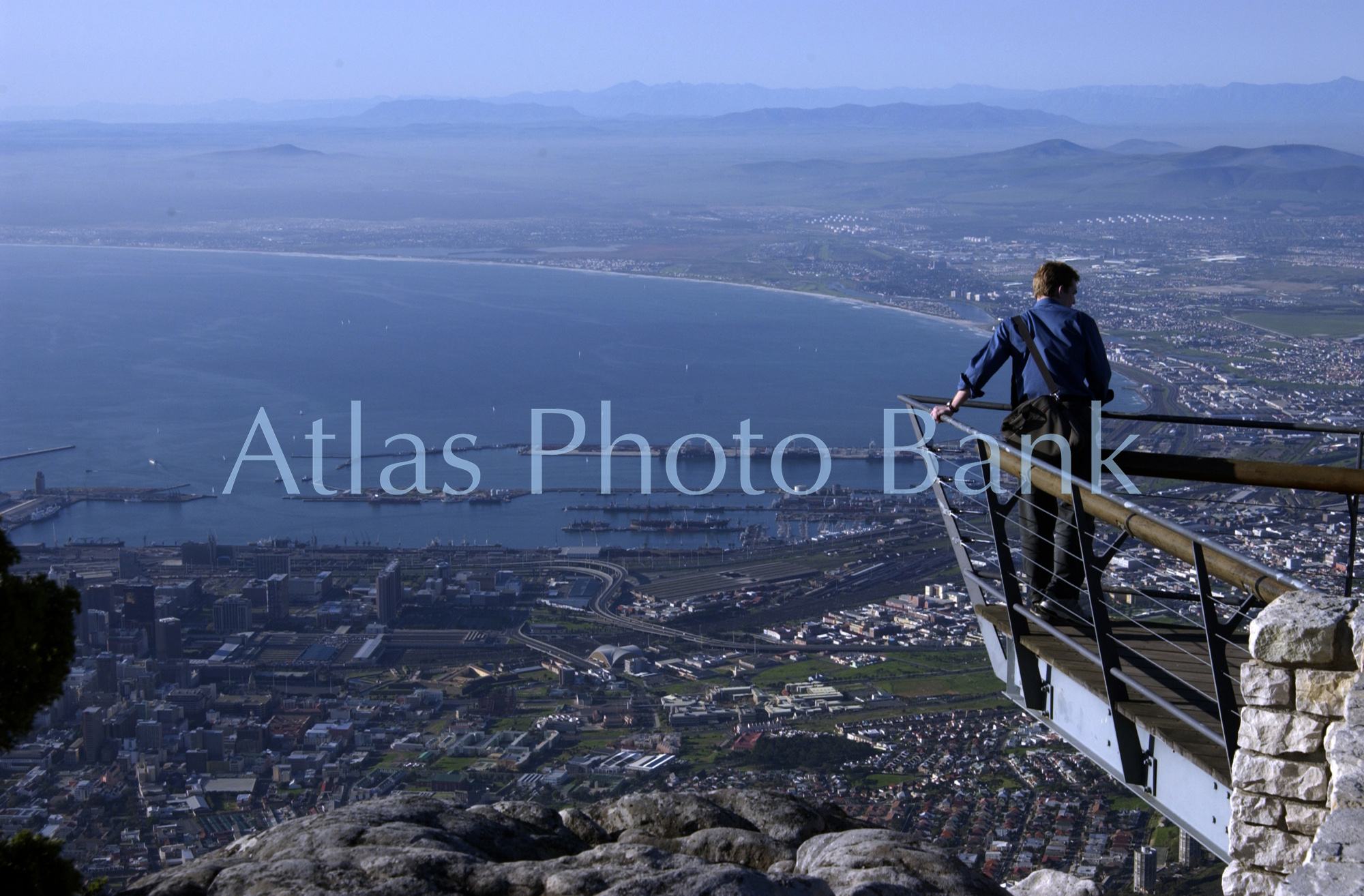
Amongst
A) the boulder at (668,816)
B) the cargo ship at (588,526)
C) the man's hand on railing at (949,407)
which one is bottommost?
the cargo ship at (588,526)

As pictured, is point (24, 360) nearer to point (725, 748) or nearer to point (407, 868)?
point (725, 748)

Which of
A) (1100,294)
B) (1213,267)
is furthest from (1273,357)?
(1213,267)

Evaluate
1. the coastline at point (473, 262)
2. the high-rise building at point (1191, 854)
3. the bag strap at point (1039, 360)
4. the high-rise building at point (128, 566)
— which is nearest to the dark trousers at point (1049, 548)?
the bag strap at point (1039, 360)

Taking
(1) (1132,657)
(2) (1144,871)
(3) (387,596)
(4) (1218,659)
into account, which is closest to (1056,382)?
(1) (1132,657)

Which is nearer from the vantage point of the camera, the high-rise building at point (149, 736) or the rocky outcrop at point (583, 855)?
the rocky outcrop at point (583, 855)

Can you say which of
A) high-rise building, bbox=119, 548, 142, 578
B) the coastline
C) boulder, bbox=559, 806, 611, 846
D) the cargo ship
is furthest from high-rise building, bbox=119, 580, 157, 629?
the coastline

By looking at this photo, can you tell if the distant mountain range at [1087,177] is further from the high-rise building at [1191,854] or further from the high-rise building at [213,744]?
the high-rise building at [1191,854]

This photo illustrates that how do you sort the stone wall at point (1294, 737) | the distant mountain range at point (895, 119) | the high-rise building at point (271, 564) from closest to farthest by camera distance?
the stone wall at point (1294, 737) < the high-rise building at point (271, 564) < the distant mountain range at point (895, 119)
